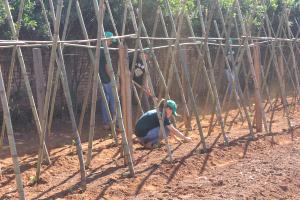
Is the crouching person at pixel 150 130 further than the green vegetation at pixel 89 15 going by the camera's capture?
No

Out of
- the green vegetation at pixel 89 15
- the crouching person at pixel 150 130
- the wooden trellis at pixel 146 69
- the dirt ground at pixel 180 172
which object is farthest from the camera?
the green vegetation at pixel 89 15

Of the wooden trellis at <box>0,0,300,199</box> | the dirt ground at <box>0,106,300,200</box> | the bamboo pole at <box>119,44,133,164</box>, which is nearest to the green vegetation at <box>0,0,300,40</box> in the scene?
the wooden trellis at <box>0,0,300,199</box>

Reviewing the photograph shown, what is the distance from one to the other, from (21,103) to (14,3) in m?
1.94

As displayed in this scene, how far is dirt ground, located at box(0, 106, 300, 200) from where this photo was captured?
4844 mm

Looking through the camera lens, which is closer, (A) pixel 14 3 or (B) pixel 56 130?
(A) pixel 14 3

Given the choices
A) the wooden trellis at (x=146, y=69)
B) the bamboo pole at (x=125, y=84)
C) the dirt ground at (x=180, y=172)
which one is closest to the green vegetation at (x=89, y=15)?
the wooden trellis at (x=146, y=69)

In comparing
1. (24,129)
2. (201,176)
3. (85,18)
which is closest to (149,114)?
(201,176)

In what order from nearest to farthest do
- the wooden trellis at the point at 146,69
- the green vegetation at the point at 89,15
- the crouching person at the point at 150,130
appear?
the wooden trellis at the point at 146,69, the crouching person at the point at 150,130, the green vegetation at the point at 89,15

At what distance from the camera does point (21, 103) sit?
9633 mm

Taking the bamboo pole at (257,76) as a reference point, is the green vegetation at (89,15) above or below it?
above

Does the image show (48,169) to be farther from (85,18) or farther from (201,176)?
(85,18)

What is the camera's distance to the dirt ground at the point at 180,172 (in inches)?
191

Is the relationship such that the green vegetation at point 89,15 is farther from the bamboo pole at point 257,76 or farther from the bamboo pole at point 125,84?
the bamboo pole at point 125,84

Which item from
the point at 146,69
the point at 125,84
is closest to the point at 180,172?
the point at 125,84
